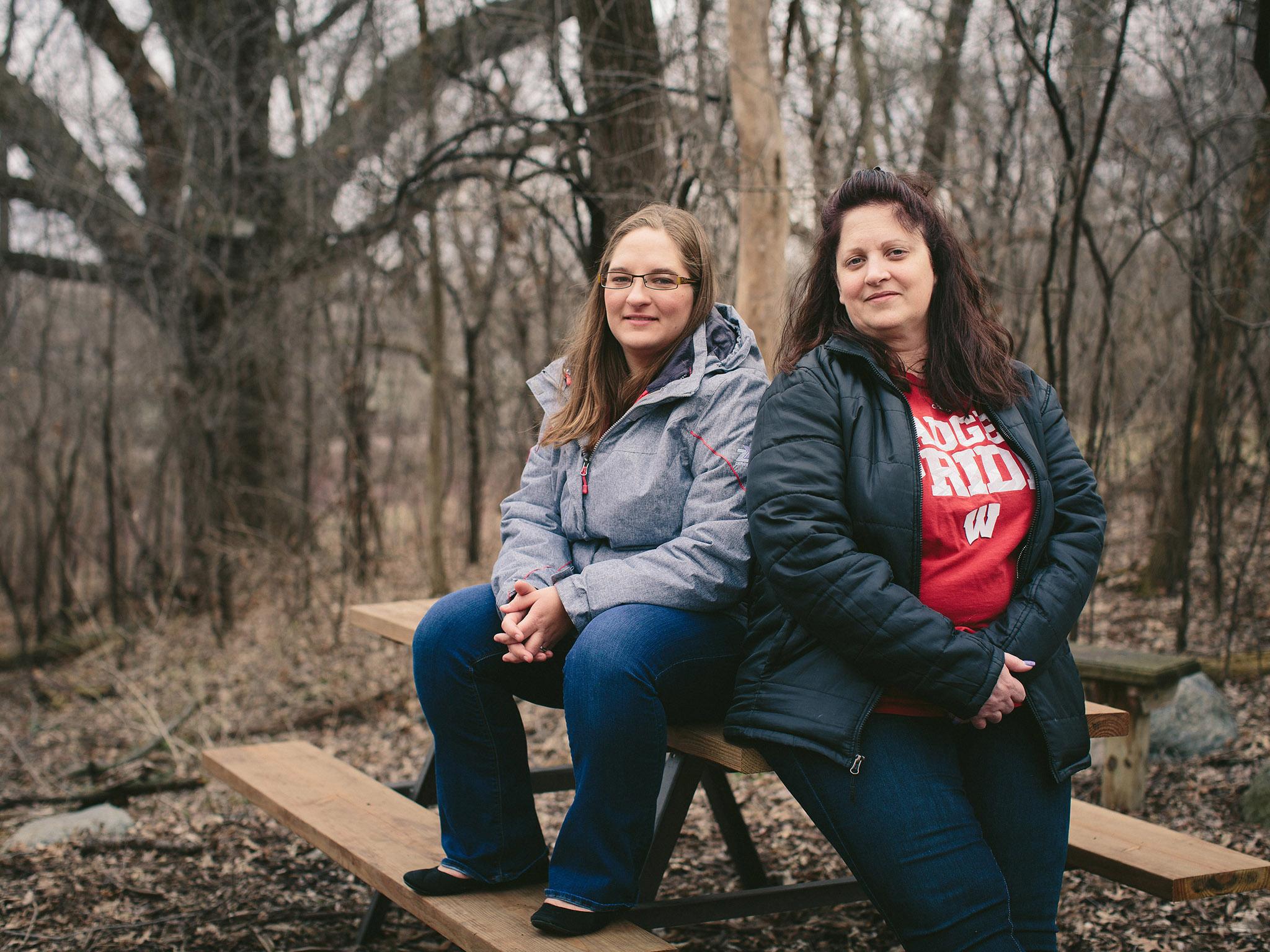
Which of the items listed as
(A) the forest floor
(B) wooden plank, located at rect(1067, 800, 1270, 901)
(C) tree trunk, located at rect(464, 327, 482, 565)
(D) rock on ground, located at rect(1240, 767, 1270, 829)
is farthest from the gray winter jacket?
(C) tree trunk, located at rect(464, 327, 482, 565)

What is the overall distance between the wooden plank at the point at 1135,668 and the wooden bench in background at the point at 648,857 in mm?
810

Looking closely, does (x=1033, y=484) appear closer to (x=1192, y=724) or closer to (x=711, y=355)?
(x=711, y=355)

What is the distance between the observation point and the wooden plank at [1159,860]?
2.45m

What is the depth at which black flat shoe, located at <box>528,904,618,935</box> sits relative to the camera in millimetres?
2072

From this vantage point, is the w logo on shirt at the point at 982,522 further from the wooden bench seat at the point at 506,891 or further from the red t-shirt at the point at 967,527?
the wooden bench seat at the point at 506,891

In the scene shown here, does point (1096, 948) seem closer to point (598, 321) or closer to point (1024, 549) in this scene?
point (1024, 549)

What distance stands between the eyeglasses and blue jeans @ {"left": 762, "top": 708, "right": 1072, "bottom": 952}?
42.9 inches

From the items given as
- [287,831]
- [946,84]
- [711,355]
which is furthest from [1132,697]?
[946,84]

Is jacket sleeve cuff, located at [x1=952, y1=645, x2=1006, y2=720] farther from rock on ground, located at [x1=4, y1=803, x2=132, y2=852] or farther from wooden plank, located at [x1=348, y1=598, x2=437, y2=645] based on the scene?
rock on ground, located at [x1=4, y1=803, x2=132, y2=852]

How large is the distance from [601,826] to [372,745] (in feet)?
12.5

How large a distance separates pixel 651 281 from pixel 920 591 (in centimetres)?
96

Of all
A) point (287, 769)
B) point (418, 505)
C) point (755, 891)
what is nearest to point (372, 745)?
point (287, 769)

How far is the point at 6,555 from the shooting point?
8.34 meters

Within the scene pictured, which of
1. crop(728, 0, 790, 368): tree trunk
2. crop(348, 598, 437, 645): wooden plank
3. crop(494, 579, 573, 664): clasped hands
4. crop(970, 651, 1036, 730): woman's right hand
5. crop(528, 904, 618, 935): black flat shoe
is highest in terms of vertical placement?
crop(728, 0, 790, 368): tree trunk
